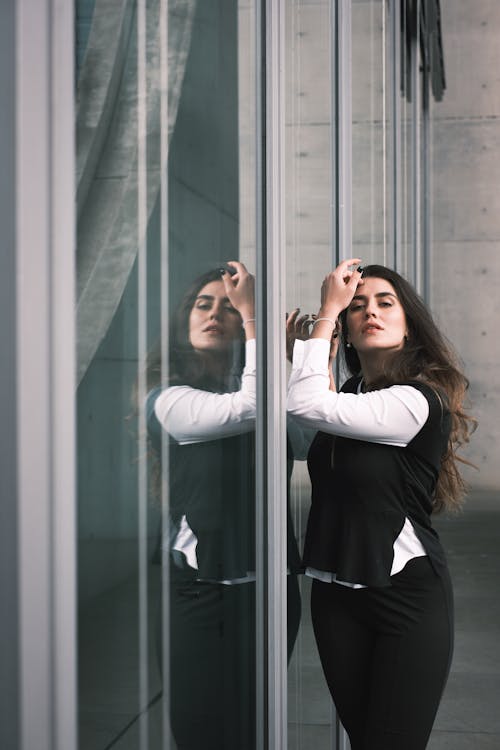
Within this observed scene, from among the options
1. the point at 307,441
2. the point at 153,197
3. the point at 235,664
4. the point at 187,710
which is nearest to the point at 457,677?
the point at 307,441

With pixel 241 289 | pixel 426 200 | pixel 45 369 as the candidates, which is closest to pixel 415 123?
pixel 426 200

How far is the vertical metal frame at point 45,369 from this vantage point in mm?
883

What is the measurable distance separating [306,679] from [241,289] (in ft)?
4.13

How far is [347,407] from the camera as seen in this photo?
7.73 feet

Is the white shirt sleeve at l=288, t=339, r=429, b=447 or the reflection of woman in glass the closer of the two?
the reflection of woman in glass

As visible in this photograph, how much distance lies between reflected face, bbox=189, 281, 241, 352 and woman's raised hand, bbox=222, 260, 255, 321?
2cm

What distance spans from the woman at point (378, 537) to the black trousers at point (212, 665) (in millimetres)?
367

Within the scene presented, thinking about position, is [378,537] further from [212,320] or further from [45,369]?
[45,369]

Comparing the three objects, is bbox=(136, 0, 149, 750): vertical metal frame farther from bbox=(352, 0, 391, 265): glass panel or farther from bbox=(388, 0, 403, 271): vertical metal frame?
bbox=(388, 0, 403, 271): vertical metal frame

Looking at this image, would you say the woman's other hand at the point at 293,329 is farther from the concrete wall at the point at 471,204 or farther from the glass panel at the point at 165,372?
the concrete wall at the point at 471,204

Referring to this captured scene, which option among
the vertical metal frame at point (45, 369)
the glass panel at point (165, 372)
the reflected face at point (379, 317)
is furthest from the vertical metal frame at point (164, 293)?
the reflected face at point (379, 317)

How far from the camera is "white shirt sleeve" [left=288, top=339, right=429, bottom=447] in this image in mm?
2346

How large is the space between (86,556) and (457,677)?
4490 mm

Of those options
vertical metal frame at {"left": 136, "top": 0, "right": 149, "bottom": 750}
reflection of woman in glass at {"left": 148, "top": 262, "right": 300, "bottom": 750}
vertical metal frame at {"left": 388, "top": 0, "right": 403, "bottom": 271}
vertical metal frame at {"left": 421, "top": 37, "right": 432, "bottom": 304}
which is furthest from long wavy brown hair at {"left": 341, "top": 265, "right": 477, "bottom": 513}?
vertical metal frame at {"left": 421, "top": 37, "right": 432, "bottom": 304}
